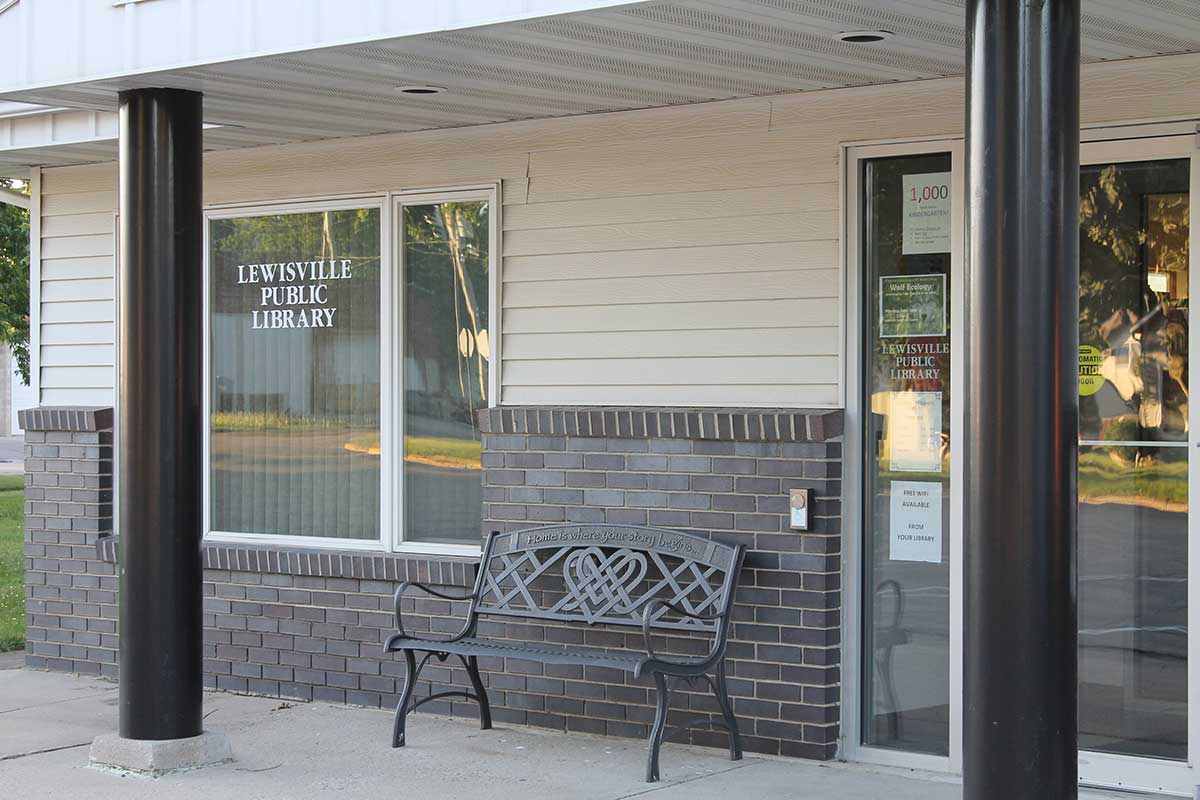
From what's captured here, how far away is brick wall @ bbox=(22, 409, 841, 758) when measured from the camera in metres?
6.42

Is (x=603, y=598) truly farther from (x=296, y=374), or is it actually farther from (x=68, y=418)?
(x=68, y=418)

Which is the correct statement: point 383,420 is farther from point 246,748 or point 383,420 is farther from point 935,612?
point 935,612

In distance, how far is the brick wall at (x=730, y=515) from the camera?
20.9 ft

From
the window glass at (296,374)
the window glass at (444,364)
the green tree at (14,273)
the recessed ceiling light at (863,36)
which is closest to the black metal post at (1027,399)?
the recessed ceiling light at (863,36)

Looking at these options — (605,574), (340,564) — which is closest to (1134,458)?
(605,574)

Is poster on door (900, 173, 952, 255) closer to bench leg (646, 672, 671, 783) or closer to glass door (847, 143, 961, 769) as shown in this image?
glass door (847, 143, 961, 769)

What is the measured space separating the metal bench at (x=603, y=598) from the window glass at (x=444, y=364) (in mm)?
518

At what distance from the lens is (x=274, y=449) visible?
8.20 metres

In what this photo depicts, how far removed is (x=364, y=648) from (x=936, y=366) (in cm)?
321

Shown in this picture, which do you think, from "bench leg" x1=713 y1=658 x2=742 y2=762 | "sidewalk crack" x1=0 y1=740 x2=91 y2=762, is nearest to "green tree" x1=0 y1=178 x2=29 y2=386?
"sidewalk crack" x1=0 y1=740 x2=91 y2=762

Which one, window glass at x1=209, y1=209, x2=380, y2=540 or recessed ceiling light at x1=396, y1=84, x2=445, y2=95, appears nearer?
recessed ceiling light at x1=396, y1=84, x2=445, y2=95

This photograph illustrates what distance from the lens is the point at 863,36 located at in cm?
538

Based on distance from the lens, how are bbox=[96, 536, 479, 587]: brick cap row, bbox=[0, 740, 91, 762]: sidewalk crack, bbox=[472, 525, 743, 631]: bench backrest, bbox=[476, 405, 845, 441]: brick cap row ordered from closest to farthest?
bbox=[476, 405, 845, 441]: brick cap row, bbox=[472, 525, 743, 631]: bench backrest, bbox=[0, 740, 91, 762]: sidewalk crack, bbox=[96, 536, 479, 587]: brick cap row

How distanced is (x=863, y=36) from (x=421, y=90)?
197cm
